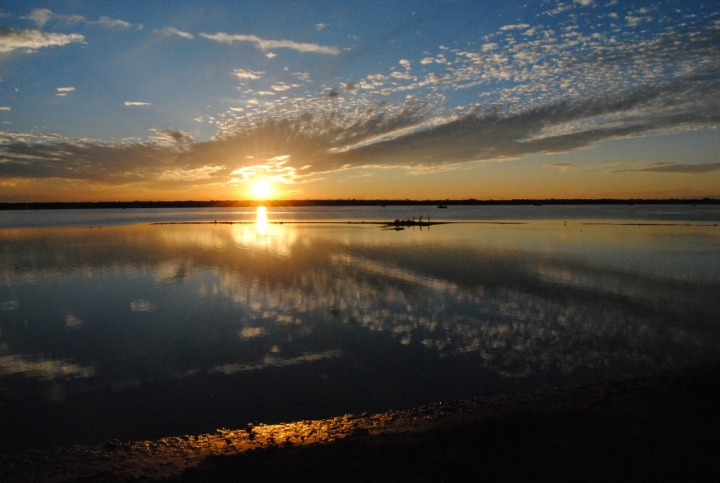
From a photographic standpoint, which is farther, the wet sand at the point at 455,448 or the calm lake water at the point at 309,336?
the calm lake water at the point at 309,336

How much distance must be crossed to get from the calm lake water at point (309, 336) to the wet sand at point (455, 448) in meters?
0.80

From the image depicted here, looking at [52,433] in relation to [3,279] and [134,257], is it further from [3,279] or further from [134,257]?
[134,257]

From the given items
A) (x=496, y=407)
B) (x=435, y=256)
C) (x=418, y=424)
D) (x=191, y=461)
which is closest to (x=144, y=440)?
(x=191, y=461)

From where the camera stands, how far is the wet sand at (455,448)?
20.6ft

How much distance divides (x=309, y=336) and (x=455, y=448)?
813 centimetres

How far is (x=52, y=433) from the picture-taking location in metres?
8.47

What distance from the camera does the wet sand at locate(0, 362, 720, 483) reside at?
248 inches

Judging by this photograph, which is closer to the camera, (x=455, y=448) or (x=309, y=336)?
(x=455, y=448)

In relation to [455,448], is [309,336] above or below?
below

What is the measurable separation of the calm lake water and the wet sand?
80 cm

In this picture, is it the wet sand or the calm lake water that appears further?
the calm lake water

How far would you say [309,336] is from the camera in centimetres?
1423

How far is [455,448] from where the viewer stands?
21.8ft

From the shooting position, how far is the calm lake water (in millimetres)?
9719
